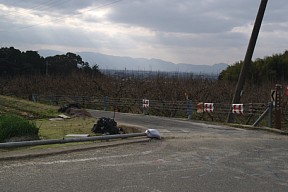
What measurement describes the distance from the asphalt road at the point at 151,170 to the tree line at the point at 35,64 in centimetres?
5828

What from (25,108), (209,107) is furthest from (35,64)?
(209,107)

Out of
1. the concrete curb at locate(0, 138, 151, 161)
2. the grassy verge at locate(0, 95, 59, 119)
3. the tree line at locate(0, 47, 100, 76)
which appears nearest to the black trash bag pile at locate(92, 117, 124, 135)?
the concrete curb at locate(0, 138, 151, 161)

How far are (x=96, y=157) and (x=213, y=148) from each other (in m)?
3.76

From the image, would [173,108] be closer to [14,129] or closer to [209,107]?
[209,107]

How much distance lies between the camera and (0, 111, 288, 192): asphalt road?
6.26 metres

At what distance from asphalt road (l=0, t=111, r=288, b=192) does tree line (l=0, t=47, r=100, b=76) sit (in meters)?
58.3

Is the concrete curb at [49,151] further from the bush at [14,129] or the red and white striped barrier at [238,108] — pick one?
the red and white striped barrier at [238,108]

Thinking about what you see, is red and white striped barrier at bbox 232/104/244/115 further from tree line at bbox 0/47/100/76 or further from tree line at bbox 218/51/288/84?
tree line at bbox 0/47/100/76

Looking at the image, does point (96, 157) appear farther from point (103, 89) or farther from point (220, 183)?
point (103, 89)

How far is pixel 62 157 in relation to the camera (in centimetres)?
841

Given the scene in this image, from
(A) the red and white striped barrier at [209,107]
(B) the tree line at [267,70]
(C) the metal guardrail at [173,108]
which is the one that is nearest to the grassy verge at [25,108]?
(C) the metal guardrail at [173,108]

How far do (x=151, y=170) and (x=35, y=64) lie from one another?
75.0 metres

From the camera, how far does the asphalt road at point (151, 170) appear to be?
20.5 ft

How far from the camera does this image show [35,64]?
257 ft
